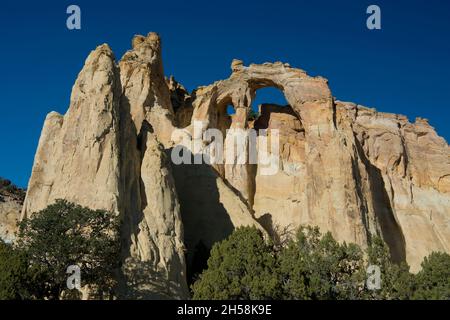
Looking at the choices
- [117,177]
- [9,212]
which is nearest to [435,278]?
[117,177]

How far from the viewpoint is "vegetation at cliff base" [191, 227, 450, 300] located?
910 inches

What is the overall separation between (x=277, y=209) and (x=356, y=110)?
12.5 m

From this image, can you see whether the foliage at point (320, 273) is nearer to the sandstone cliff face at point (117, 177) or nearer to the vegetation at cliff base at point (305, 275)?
the vegetation at cliff base at point (305, 275)

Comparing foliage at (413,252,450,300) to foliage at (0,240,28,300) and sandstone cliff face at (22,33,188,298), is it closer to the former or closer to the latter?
sandstone cliff face at (22,33,188,298)

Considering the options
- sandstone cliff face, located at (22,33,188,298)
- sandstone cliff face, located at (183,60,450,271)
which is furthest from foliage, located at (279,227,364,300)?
sandstone cliff face, located at (183,60,450,271)

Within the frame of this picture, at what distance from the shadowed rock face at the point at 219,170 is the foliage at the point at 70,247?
1665mm

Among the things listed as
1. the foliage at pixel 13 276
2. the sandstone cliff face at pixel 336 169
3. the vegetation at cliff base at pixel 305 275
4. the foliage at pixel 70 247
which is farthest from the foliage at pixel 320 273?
the sandstone cliff face at pixel 336 169

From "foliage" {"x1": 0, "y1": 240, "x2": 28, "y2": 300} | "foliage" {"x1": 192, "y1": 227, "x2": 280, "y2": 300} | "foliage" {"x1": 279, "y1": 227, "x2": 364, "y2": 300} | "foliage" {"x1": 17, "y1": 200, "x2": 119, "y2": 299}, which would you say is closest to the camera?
"foliage" {"x1": 0, "y1": 240, "x2": 28, "y2": 300}

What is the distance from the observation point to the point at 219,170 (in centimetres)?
4056

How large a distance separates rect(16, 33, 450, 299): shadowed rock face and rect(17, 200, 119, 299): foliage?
5.46ft

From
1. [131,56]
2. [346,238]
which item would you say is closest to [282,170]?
[346,238]

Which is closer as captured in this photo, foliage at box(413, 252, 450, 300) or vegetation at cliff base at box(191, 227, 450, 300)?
vegetation at cliff base at box(191, 227, 450, 300)

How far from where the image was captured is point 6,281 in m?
21.1
